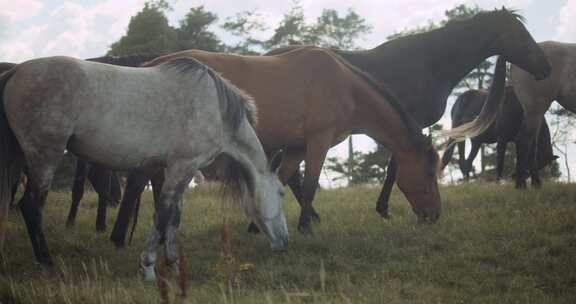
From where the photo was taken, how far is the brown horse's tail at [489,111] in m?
9.62

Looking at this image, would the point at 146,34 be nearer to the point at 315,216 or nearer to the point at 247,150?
the point at 315,216

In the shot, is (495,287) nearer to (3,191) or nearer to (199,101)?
(199,101)

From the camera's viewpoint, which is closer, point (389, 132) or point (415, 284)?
point (415, 284)

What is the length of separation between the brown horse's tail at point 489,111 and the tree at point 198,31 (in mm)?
18891

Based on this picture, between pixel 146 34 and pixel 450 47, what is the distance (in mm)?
18890

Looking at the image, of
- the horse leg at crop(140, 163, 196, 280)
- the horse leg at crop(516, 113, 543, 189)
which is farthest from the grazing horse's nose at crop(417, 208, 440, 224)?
the horse leg at crop(140, 163, 196, 280)

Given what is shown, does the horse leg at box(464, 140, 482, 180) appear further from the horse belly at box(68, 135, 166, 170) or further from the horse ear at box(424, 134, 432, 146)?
the horse belly at box(68, 135, 166, 170)

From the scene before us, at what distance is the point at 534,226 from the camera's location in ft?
24.9

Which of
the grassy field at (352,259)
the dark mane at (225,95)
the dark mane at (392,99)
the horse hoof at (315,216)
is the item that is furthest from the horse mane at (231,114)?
the horse hoof at (315,216)

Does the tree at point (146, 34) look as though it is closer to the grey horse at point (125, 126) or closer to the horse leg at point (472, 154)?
the horse leg at point (472, 154)

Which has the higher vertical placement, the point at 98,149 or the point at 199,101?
the point at 199,101

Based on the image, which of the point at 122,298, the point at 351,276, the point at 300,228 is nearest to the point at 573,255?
the point at 351,276

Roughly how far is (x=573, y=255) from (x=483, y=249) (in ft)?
3.02

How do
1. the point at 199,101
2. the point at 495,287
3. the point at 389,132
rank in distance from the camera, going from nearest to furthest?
the point at 495,287, the point at 199,101, the point at 389,132
